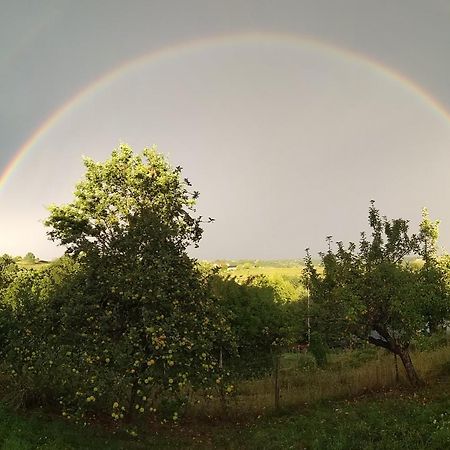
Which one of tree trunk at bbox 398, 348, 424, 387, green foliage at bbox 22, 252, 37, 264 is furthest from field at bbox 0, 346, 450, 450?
green foliage at bbox 22, 252, 37, 264

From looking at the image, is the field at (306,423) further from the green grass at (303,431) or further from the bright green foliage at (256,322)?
the bright green foliage at (256,322)

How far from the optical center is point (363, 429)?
13.9 m

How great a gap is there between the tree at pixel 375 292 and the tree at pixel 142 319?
6647mm

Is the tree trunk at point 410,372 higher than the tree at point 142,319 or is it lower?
lower

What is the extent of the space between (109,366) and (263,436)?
681 centimetres

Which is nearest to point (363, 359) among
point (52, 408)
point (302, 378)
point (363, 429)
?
point (302, 378)

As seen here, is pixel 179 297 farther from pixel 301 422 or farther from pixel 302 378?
pixel 302 378

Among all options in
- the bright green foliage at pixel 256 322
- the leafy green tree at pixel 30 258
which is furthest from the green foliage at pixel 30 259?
the bright green foliage at pixel 256 322

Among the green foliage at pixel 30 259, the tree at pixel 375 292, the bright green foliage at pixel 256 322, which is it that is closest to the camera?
the tree at pixel 375 292

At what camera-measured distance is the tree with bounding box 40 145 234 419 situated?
38.3 feet

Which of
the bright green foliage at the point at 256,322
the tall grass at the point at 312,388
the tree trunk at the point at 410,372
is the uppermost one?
the bright green foliage at the point at 256,322

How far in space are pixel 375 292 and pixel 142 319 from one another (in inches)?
433

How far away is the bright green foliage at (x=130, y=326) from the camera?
11703mm

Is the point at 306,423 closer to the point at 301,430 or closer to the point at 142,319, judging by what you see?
the point at 301,430
